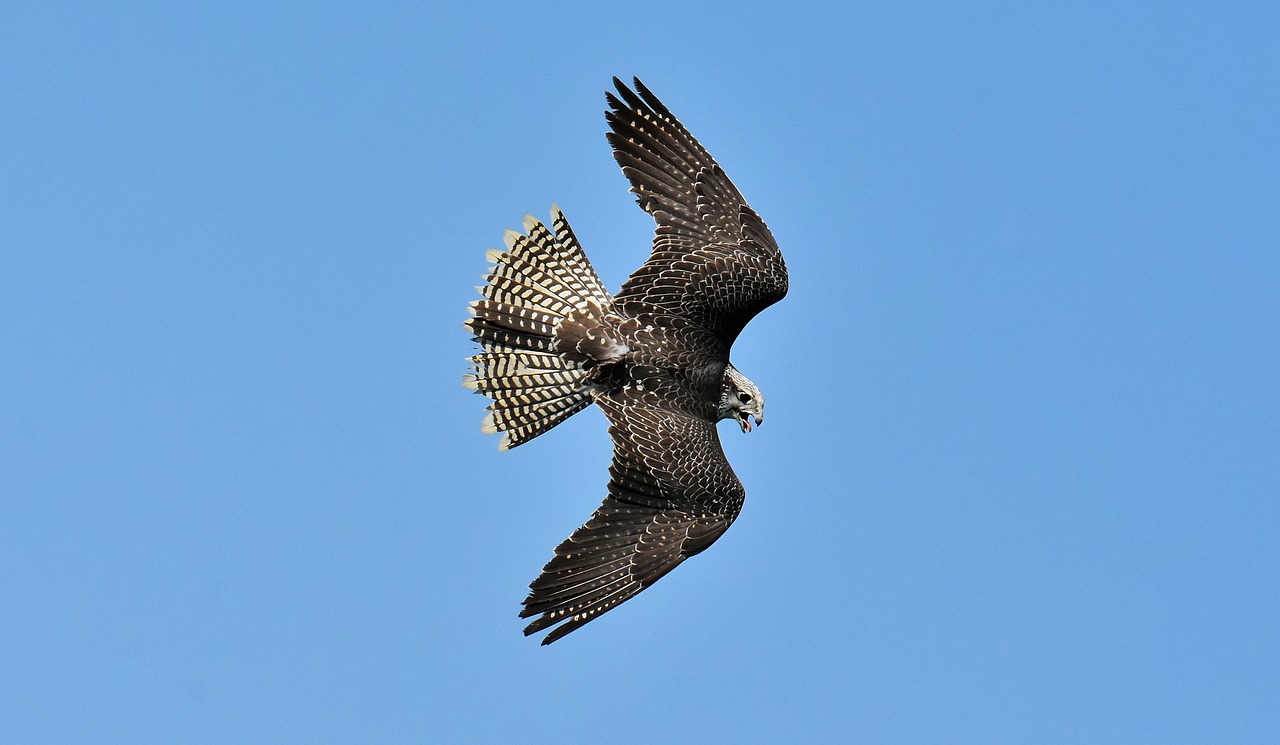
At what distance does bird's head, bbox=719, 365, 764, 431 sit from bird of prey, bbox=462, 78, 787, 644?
37cm

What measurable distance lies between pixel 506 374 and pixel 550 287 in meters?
1.19

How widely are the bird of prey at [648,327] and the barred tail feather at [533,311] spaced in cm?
1

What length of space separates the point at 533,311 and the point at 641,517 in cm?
285

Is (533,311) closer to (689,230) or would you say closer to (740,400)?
(689,230)

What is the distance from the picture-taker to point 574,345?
73.6 ft

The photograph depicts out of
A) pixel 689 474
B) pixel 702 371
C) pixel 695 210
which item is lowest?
pixel 689 474

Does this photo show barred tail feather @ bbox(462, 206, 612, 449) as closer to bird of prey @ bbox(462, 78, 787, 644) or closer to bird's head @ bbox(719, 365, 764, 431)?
bird of prey @ bbox(462, 78, 787, 644)

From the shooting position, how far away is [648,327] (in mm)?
22359

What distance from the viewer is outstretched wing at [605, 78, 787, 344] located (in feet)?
73.0

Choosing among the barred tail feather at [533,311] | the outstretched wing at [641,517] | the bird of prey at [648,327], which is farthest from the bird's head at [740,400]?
the barred tail feather at [533,311]

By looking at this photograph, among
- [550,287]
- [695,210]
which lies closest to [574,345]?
[550,287]

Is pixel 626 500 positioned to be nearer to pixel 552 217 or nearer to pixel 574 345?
pixel 574 345

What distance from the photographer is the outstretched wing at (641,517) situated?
2122 centimetres

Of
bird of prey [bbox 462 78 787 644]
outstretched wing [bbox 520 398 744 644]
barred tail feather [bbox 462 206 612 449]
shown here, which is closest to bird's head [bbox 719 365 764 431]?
bird of prey [bbox 462 78 787 644]
